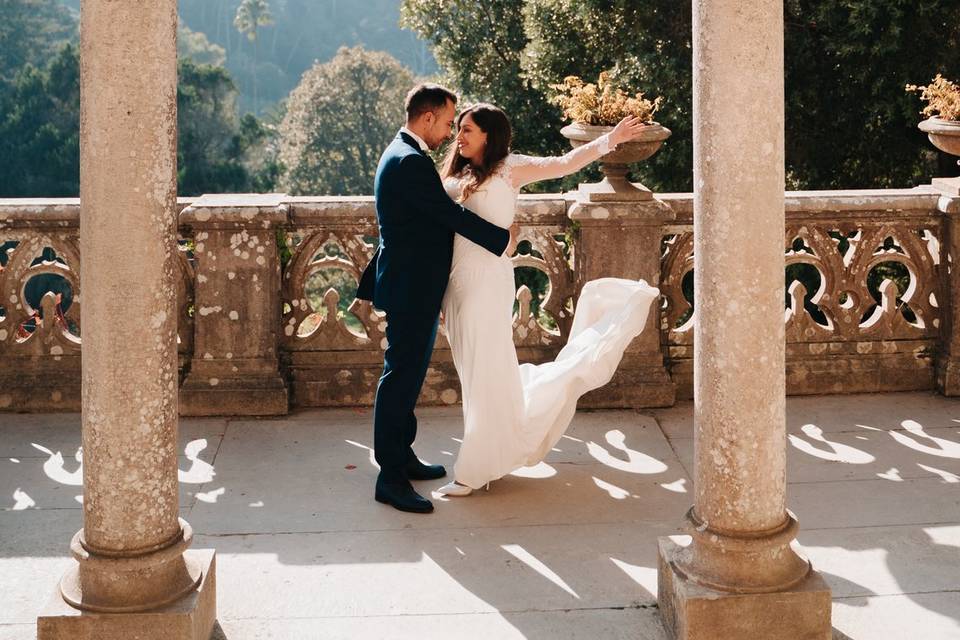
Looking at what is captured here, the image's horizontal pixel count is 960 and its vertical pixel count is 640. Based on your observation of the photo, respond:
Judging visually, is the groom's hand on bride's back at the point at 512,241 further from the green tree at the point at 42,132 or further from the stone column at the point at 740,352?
the green tree at the point at 42,132

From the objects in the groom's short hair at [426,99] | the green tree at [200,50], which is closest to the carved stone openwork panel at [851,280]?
the groom's short hair at [426,99]

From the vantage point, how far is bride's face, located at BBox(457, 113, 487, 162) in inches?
231

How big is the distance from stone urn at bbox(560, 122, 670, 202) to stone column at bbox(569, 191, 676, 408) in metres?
0.04

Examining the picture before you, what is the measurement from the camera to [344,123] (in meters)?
47.0

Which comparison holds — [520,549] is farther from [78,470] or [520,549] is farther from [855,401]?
[855,401]

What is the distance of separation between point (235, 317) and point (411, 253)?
173 cm

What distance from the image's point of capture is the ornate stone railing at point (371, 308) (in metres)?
7.21

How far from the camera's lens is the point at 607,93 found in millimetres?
7098

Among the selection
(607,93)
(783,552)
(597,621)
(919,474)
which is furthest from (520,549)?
(607,93)

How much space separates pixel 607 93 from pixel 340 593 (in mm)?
3309

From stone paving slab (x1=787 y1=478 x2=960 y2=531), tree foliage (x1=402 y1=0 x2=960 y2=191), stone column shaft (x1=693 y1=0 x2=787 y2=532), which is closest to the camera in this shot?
stone column shaft (x1=693 y1=0 x2=787 y2=532)

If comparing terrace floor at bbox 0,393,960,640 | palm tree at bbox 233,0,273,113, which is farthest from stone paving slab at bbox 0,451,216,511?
palm tree at bbox 233,0,273,113

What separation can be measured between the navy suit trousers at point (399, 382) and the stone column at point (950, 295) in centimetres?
315

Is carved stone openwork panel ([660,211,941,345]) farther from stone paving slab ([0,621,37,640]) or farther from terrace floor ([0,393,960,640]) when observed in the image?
stone paving slab ([0,621,37,640])
